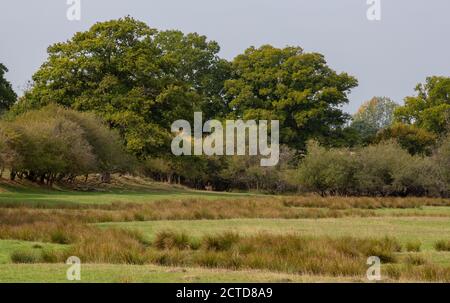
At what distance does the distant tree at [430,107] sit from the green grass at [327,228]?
2325 inches

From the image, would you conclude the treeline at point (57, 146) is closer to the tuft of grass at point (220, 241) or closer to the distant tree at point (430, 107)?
the tuft of grass at point (220, 241)

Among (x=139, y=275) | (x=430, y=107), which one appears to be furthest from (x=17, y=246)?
(x=430, y=107)

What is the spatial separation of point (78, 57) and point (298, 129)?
32.2 metres

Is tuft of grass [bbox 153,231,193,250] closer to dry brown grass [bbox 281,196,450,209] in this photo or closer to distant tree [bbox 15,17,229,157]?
dry brown grass [bbox 281,196,450,209]

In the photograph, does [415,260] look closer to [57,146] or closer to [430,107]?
[57,146]

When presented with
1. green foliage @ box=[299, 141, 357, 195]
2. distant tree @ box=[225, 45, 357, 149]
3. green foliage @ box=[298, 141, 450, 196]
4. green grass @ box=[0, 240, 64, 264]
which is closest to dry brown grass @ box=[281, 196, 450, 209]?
green foliage @ box=[298, 141, 450, 196]

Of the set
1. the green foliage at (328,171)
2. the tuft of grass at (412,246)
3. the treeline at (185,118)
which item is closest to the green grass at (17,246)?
the tuft of grass at (412,246)

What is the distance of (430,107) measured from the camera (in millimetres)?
91938

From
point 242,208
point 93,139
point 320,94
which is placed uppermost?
point 320,94

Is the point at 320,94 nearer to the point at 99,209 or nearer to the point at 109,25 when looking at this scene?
the point at 109,25

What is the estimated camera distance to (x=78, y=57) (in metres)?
62.0

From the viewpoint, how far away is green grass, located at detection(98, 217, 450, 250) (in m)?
23.0

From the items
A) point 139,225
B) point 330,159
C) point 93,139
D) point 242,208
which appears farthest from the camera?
point 330,159
